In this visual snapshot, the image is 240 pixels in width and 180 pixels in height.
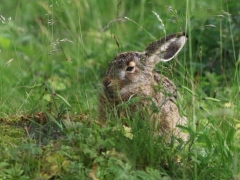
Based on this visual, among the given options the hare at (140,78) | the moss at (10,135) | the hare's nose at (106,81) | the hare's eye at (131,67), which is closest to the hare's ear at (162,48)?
the hare at (140,78)

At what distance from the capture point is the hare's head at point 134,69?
6165mm

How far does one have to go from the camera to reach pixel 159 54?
21.5 feet

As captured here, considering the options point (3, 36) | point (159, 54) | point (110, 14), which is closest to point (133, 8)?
point (110, 14)

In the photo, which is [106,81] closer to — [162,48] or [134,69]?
[134,69]

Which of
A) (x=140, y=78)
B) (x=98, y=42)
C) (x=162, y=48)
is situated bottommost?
(x=98, y=42)

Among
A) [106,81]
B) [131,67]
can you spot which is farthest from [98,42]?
[106,81]

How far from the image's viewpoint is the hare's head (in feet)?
20.2

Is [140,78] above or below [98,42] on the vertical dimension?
above

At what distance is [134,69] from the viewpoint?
639cm

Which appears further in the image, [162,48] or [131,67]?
[162,48]

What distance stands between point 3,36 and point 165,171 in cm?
444

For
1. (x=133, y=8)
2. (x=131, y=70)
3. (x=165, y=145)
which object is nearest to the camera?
(x=165, y=145)

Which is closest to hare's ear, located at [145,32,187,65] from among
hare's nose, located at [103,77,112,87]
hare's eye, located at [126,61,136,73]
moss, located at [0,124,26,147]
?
hare's eye, located at [126,61,136,73]

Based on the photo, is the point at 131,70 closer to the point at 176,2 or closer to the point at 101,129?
the point at 101,129
